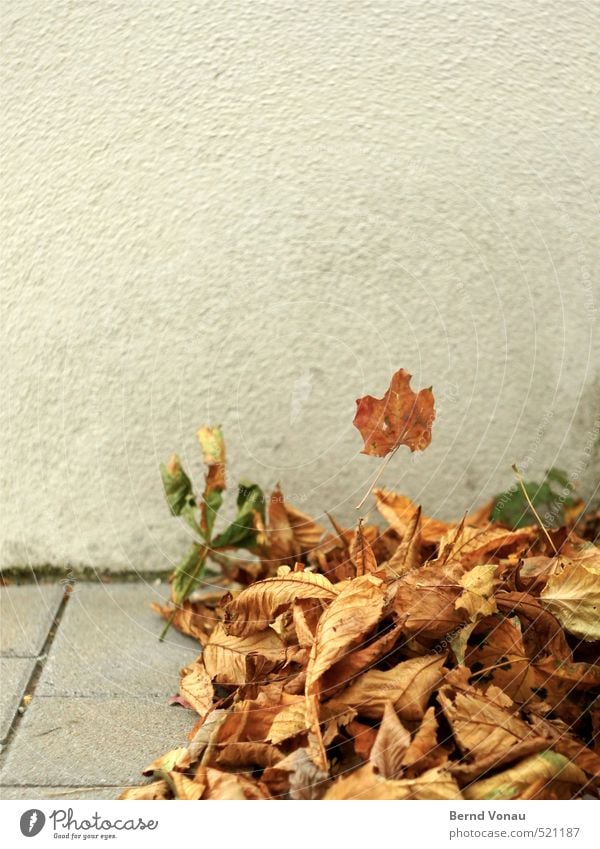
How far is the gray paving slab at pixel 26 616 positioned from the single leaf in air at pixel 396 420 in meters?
0.55

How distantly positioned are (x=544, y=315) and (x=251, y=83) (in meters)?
0.55

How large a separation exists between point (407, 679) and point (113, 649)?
0.50 m

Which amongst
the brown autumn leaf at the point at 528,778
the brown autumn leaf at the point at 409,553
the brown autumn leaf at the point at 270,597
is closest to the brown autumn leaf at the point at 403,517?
the brown autumn leaf at the point at 409,553

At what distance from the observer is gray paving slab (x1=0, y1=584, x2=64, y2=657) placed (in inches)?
52.7

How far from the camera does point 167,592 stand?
1504mm

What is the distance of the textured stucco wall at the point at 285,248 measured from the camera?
4.21 feet

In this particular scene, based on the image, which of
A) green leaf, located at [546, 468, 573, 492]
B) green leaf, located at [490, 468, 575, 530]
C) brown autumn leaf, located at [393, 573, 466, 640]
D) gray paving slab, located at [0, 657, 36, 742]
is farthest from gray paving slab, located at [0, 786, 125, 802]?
green leaf, located at [546, 468, 573, 492]

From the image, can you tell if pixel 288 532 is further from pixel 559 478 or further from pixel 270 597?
pixel 559 478

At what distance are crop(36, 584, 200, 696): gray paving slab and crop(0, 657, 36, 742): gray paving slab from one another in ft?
0.08

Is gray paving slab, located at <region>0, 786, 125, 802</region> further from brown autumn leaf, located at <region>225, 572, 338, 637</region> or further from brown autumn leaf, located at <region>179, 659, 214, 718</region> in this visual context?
brown autumn leaf, located at <region>225, 572, 338, 637</region>

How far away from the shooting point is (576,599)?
104 centimetres

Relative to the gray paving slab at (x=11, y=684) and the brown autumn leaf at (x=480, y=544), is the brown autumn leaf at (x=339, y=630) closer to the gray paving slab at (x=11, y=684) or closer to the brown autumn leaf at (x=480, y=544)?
the brown autumn leaf at (x=480, y=544)

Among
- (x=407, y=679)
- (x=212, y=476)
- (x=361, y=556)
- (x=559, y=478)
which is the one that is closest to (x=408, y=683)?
(x=407, y=679)

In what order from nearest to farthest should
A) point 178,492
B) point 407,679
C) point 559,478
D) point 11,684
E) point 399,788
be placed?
point 399,788
point 407,679
point 11,684
point 178,492
point 559,478
